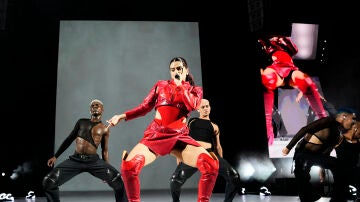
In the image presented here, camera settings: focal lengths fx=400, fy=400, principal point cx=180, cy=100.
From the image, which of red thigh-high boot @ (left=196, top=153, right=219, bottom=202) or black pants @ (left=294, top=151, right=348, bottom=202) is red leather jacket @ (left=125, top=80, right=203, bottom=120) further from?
black pants @ (left=294, top=151, right=348, bottom=202)

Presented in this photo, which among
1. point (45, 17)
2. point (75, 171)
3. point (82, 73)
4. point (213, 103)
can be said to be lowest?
point (75, 171)

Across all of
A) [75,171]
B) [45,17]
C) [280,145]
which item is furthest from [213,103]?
[75,171]

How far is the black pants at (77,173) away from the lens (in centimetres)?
443

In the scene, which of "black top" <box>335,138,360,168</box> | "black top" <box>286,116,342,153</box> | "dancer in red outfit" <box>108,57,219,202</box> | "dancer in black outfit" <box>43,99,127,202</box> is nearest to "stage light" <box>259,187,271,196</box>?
"black top" <box>286,116,342,153</box>

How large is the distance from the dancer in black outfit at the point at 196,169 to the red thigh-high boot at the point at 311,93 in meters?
3.12

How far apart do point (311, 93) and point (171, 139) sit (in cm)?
541

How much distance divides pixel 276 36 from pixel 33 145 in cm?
578

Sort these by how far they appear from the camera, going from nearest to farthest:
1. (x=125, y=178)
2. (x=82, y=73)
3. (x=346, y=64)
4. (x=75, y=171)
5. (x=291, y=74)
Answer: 1. (x=125, y=178)
2. (x=75, y=171)
3. (x=346, y=64)
4. (x=291, y=74)
5. (x=82, y=73)

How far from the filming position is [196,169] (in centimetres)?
550

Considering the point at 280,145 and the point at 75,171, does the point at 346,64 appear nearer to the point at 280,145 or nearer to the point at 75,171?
the point at 280,145

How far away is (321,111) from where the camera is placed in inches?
315

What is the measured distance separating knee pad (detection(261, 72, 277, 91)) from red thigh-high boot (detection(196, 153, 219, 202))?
5262 millimetres

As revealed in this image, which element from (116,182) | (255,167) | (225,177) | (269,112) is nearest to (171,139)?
(116,182)

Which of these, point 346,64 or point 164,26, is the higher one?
point 164,26
